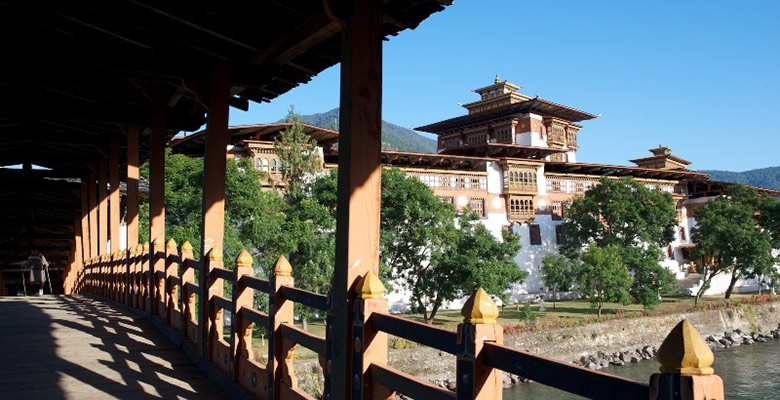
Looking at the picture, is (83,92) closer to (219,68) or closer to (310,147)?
(219,68)

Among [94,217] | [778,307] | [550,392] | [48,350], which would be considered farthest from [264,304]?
[778,307]

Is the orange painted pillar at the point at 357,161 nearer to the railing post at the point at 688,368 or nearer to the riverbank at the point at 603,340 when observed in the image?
the railing post at the point at 688,368

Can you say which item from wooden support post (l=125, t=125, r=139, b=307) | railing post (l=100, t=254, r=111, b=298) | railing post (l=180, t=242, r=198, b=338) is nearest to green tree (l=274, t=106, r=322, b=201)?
railing post (l=100, t=254, r=111, b=298)

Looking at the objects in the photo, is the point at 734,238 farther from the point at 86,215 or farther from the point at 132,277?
the point at 132,277

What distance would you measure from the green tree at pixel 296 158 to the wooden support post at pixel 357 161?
26.9 metres

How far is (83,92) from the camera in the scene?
10.3 m

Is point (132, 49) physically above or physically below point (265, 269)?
above

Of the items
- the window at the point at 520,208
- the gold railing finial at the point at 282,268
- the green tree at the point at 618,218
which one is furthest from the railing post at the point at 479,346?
the green tree at the point at 618,218

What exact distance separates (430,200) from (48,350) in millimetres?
23705

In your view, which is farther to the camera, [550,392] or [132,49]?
[550,392]

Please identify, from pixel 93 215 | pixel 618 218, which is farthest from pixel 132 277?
pixel 618 218

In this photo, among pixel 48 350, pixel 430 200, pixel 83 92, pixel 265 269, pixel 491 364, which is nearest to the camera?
pixel 491 364

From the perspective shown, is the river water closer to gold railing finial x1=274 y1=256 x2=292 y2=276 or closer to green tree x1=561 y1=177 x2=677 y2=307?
green tree x1=561 y1=177 x2=677 y2=307

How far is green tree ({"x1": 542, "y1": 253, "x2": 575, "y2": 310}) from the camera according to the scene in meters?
36.6
